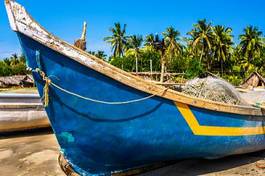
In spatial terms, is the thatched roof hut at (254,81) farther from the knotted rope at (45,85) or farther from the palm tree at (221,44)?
the knotted rope at (45,85)

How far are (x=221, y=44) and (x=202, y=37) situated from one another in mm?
2758

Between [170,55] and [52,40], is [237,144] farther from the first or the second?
[170,55]

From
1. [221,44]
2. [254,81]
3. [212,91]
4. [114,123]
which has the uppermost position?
[221,44]

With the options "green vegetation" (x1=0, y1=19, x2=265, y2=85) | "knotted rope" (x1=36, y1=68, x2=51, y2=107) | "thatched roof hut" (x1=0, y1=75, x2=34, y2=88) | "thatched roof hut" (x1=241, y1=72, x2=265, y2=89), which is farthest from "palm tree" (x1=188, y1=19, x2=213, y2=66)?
"knotted rope" (x1=36, y1=68, x2=51, y2=107)

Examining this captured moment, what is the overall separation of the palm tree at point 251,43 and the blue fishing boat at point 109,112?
42.4 meters

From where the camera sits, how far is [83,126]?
4.44m

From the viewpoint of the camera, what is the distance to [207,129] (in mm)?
4941

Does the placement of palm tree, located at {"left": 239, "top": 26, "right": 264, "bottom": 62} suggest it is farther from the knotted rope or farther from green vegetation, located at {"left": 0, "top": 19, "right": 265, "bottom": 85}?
the knotted rope

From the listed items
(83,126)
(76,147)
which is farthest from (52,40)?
(76,147)

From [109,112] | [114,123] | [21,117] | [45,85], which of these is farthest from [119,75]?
[21,117]

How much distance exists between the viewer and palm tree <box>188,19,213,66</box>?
43812 millimetres

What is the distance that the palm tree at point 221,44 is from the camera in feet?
144

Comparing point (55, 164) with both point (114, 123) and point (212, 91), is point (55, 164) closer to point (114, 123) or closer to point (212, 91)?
point (114, 123)

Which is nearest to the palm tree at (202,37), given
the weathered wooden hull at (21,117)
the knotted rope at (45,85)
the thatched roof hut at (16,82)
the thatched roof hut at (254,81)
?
the thatched roof hut at (254,81)
